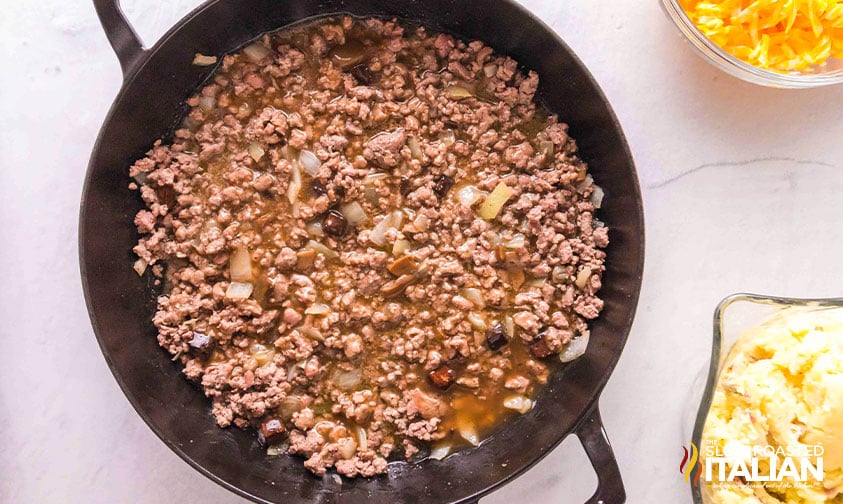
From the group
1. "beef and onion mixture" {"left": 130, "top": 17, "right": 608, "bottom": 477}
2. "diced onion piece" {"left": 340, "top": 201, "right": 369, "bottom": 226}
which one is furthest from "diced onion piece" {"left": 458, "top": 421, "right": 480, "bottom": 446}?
"diced onion piece" {"left": 340, "top": 201, "right": 369, "bottom": 226}

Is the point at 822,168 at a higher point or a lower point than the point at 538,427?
higher

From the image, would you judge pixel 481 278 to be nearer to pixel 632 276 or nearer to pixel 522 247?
pixel 522 247

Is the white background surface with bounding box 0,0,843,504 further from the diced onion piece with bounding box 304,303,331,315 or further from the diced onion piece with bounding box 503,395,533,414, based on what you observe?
the diced onion piece with bounding box 304,303,331,315

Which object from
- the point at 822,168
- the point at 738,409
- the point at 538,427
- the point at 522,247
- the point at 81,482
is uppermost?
the point at 822,168

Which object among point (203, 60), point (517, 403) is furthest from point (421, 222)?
point (203, 60)

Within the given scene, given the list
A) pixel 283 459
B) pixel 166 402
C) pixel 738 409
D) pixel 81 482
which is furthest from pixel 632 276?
pixel 81 482

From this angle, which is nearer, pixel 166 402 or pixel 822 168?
pixel 166 402
